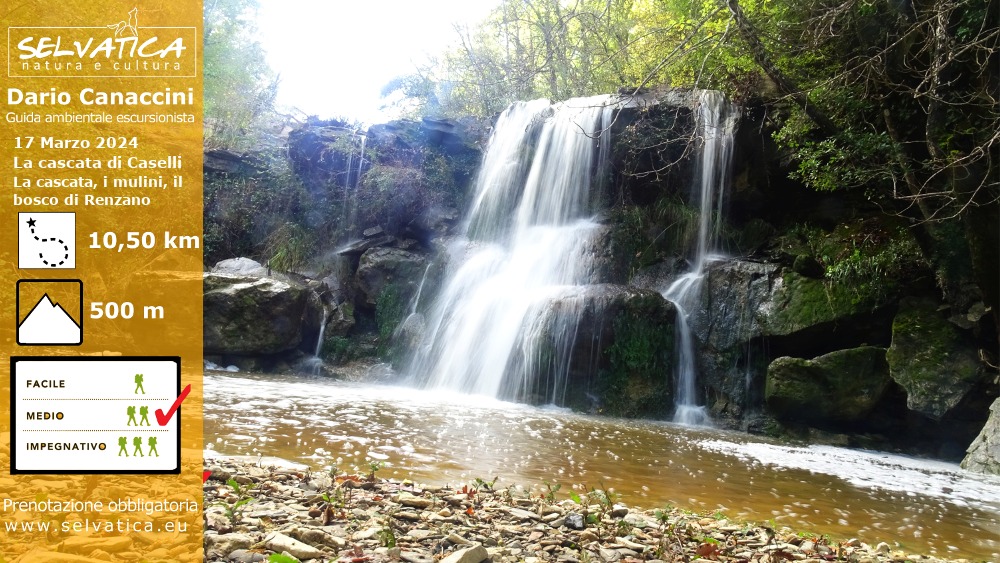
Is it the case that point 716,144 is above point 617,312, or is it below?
above

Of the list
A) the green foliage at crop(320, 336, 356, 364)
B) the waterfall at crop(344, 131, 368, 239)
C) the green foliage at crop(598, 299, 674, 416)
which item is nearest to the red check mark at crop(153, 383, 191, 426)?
the green foliage at crop(598, 299, 674, 416)

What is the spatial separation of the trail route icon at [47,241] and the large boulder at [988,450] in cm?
762

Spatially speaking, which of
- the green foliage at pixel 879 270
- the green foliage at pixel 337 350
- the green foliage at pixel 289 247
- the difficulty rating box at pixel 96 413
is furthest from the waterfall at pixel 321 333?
the difficulty rating box at pixel 96 413

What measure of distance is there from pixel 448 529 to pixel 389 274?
10.9 metres

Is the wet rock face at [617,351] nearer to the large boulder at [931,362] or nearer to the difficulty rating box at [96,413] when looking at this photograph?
the large boulder at [931,362]

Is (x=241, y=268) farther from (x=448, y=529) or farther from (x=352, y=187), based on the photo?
(x=448, y=529)

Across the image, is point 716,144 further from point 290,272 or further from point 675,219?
point 290,272

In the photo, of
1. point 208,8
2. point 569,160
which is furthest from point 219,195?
point 569,160

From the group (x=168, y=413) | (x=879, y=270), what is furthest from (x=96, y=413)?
(x=879, y=270)

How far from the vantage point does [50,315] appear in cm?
165

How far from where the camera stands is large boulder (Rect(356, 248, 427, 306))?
41.5 ft

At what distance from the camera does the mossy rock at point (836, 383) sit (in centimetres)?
745

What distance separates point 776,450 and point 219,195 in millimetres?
13584

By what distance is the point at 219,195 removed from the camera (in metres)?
14.8
